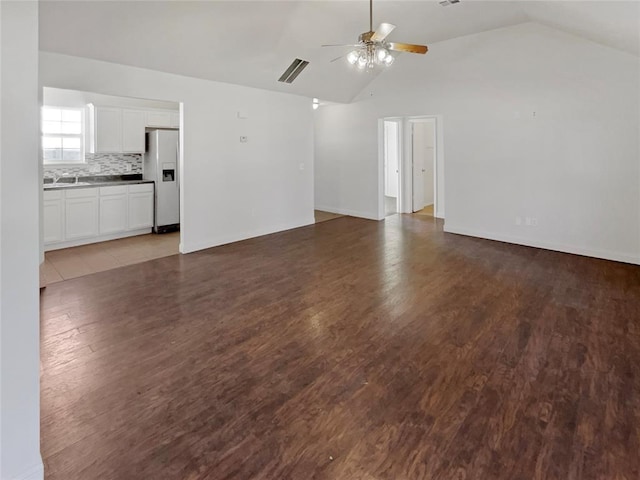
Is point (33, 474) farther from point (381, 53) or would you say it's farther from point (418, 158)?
point (418, 158)

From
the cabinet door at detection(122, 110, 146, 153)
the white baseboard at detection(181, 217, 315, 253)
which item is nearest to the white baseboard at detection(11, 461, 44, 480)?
the white baseboard at detection(181, 217, 315, 253)

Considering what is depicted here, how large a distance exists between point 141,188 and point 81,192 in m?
0.99

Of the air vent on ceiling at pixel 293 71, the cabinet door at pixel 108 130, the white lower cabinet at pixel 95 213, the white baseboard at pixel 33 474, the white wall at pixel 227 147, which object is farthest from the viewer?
the cabinet door at pixel 108 130

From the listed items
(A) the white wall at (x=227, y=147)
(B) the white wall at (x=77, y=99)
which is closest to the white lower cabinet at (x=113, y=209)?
(B) the white wall at (x=77, y=99)

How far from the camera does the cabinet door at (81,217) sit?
5.99 m

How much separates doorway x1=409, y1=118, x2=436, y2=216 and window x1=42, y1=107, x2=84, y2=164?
654 centimetres

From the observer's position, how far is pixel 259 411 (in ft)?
7.57

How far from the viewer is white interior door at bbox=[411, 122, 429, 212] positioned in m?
9.32

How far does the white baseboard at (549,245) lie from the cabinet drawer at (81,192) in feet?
19.5

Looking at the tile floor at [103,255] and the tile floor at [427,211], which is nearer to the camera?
the tile floor at [103,255]

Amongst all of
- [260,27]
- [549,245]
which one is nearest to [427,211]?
[549,245]

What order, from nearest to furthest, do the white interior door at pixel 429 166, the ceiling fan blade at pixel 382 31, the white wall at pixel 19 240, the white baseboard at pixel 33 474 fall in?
the white wall at pixel 19 240 < the white baseboard at pixel 33 474 < the ceiling fan blade at pixel 382 31 < the white interior door at pixel 429 166

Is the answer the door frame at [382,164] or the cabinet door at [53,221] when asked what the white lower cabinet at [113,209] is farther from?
the door frame at [382,164]

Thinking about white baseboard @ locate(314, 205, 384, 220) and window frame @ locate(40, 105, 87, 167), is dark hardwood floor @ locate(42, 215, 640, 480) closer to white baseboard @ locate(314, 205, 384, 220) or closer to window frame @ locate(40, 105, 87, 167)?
window frame @ locate(40, 105, 87, 167)
